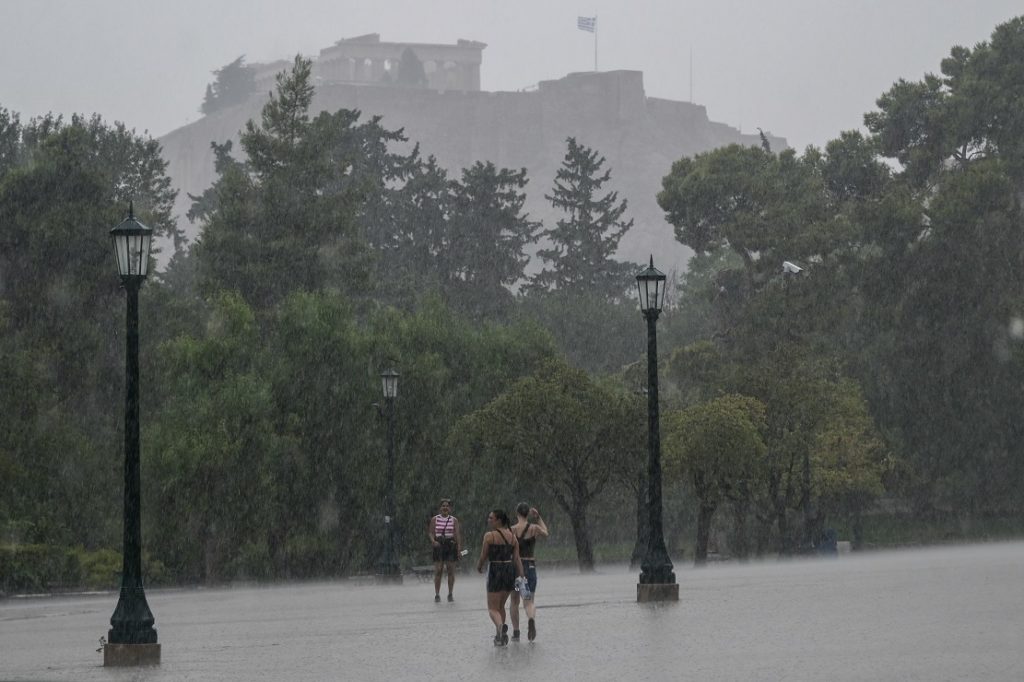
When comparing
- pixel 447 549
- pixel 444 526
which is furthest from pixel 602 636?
pixel 447 549

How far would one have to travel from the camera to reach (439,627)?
23156 millimetres

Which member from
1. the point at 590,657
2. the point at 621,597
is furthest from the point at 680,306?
the point at 590,657

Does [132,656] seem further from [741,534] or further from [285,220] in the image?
[285,220]

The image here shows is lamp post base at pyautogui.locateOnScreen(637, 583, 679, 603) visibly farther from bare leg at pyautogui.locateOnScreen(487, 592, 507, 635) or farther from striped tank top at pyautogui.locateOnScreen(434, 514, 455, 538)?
bare leg at pyautogui.locateOnScreen(487, 592, 507, 635)

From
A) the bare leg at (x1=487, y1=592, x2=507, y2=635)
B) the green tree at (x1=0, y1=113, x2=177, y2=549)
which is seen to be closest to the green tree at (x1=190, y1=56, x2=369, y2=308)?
the green tree at (x1=0, y1=113, x2=177, y2=549)

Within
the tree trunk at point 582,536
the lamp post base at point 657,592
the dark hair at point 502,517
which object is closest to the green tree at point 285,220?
the tree trunk at point 582,536

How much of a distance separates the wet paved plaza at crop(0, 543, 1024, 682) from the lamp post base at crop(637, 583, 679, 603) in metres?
0.25

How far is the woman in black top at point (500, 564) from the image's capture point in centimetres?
1928

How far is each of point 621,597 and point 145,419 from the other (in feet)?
103

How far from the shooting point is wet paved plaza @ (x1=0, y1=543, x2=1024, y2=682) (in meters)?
15.6

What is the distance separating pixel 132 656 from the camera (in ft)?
59.5

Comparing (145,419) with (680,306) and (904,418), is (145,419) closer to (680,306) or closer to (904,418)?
(904,418)

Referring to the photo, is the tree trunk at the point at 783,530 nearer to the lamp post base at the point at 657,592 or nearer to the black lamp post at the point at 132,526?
the lamp post base at the point at 657,592

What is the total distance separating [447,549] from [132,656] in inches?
475
